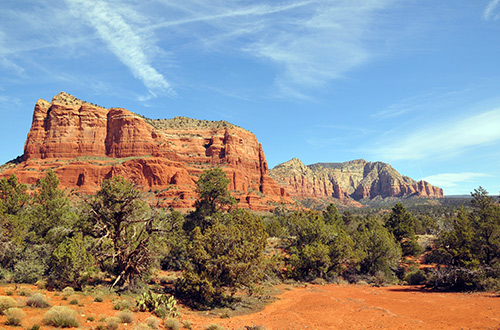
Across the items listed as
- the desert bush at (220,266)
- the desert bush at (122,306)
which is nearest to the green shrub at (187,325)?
the desert bush at (122,306)

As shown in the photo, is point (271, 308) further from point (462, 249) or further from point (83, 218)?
point (462, 249)

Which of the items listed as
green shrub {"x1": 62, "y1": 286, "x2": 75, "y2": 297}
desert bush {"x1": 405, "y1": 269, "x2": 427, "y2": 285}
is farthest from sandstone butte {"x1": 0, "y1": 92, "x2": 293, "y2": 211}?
green shrub {"x1": 62, "y1": 286, "x2": 75, "y2": 297}

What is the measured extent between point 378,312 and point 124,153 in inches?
4715

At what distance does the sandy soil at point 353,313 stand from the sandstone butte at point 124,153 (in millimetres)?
81253

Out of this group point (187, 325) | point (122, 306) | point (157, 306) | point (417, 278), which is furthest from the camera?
point (417, 278)

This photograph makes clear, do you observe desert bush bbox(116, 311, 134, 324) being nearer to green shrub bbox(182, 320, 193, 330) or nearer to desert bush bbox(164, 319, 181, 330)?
A: desert bush bbox(164, 319, 181, 330)

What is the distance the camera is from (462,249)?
25.8 m

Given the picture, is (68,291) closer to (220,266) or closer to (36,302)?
(36,302)

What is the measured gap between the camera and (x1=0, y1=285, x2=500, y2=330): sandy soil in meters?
15.0

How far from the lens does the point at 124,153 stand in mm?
121188

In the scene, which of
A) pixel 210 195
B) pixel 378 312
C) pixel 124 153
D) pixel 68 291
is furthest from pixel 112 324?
pixel 124 153

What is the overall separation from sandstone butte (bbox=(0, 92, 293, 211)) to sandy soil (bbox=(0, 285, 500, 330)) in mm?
81253

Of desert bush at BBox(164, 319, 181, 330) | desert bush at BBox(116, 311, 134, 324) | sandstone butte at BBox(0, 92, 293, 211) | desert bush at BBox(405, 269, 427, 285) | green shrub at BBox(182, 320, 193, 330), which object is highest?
sandstone butte at BBox(0, 92, 293, 211)

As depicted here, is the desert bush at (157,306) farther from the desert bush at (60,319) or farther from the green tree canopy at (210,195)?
the green tree canopy at (210,195)
